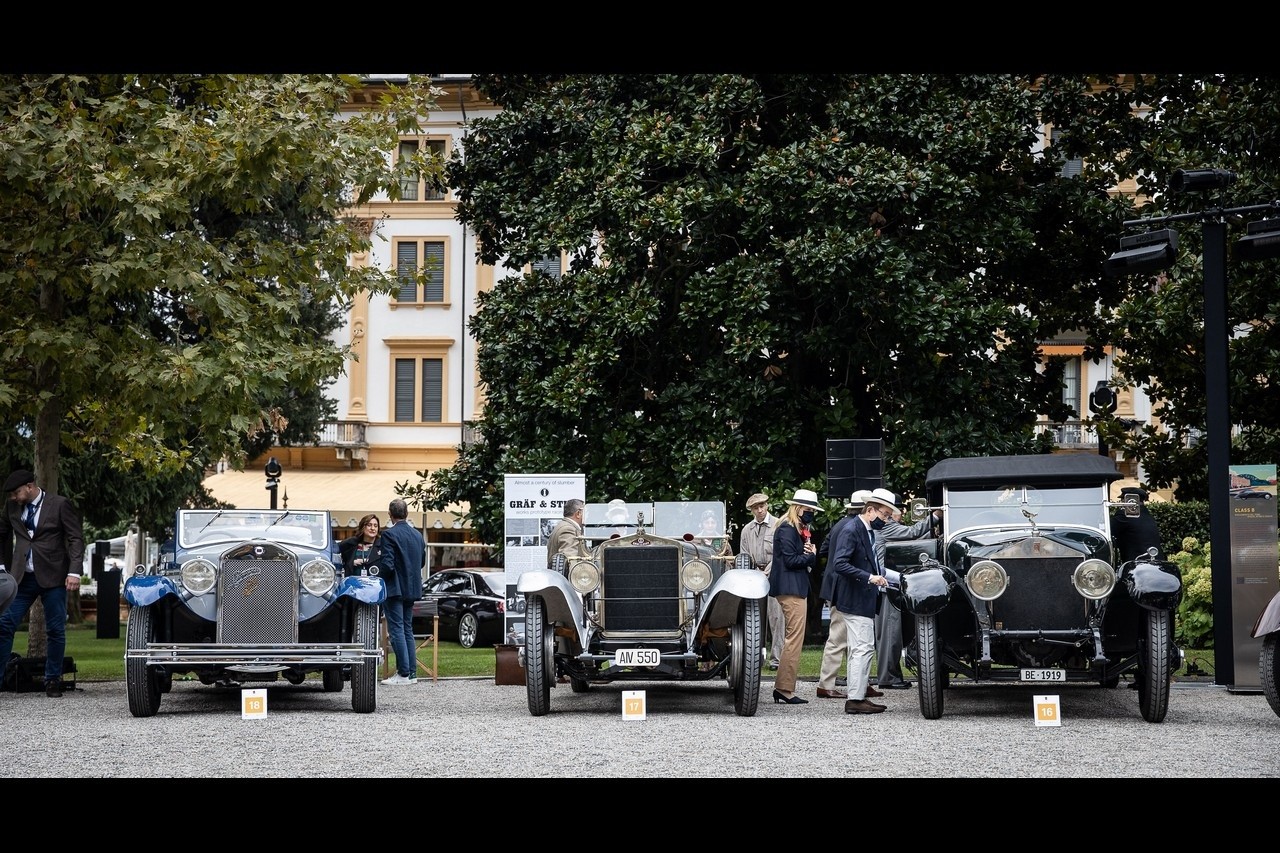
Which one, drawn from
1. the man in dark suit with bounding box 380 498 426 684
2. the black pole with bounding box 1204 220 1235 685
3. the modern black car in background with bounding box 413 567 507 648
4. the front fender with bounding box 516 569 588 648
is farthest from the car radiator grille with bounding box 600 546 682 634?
the modern black car in background with bounding box 413 567 507 648

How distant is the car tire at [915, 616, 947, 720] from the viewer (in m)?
11.2

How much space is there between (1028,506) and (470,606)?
13513 millimetres

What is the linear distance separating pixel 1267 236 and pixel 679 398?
886 cm

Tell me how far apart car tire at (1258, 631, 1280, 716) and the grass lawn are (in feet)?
12.9

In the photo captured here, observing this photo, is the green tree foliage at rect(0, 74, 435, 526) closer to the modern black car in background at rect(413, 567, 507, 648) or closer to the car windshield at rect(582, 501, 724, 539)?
the car windshield at rect(582, 501, 724, 539)

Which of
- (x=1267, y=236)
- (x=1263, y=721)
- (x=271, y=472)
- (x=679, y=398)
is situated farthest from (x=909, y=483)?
(x=271, y=472)

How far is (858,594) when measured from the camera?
12242mm

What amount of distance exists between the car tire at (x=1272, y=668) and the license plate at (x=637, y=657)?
4.57m

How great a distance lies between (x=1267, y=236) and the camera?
13.2 m

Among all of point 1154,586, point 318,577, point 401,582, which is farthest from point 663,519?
point 1154,586

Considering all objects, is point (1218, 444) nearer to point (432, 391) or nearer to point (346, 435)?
point (346, 435)

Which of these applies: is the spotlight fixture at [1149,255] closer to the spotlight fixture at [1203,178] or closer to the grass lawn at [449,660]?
the spotlight fixture at [1203,178]

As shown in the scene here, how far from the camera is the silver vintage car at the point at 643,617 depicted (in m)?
11.6

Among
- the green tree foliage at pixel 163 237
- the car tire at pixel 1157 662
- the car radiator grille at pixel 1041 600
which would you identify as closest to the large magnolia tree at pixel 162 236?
the green tree foliage at pixel 163 237
